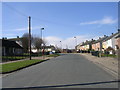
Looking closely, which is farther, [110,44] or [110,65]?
[110,44]

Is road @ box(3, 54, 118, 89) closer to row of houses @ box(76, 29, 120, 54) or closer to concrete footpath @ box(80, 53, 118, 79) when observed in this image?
concrete footpath @ box(80, 53, 118, 79)

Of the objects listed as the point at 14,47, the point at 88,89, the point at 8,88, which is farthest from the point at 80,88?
the point at 14,47

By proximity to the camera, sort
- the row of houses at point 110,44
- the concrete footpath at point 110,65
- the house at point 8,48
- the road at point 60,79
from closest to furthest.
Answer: the road at point 60,79, the concrete footpath at point 110,65, the row of houses at point 110,44, the house at point 8,48

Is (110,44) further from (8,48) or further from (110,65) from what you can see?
(110,65)

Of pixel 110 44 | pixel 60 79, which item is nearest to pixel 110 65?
pixel 60 79

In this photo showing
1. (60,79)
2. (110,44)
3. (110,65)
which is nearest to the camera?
(60,79)

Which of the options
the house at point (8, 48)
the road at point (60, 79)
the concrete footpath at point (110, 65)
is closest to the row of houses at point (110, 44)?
the concrete footpath at point (110, 65)

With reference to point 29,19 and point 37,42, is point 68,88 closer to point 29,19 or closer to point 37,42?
point 29,19

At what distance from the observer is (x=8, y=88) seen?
31.3 ft

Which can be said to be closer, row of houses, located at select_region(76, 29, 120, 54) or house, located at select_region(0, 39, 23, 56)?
row of houses, located at select_region(76, 29, 120, 54)

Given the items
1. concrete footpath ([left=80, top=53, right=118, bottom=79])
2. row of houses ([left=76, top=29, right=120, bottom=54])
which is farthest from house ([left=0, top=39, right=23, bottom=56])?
concrete footpath ([left=80, top=53, right=118, bottom=79])

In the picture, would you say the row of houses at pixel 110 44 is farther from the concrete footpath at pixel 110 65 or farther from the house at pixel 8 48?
the house at pixel 8 48

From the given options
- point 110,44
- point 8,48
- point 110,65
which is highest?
point 110,44

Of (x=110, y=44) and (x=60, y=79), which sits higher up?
(x=110, y=44)
